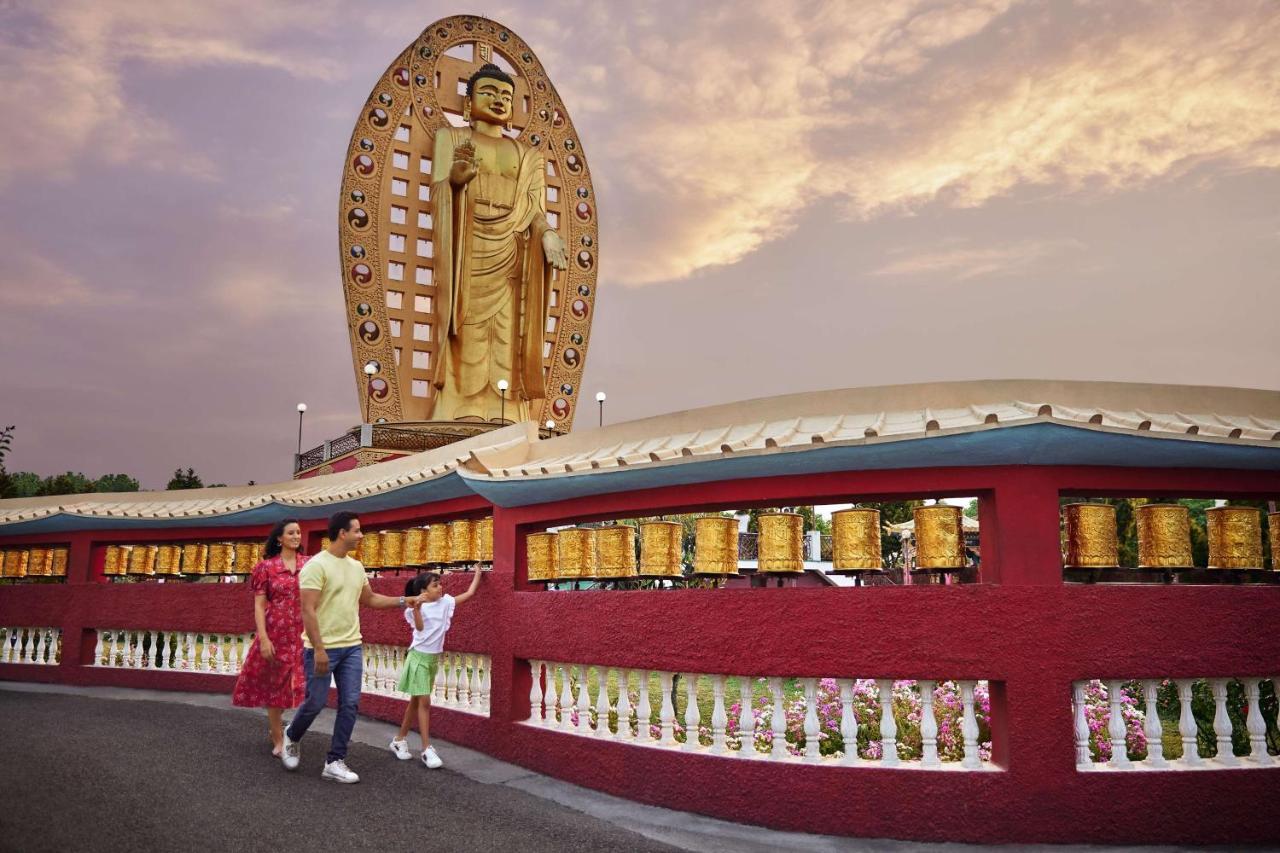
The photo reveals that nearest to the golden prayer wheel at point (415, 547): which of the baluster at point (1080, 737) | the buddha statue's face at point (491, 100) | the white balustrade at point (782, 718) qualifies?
the white balustrade at point (782, 718)

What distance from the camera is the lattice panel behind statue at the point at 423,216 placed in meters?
17.3

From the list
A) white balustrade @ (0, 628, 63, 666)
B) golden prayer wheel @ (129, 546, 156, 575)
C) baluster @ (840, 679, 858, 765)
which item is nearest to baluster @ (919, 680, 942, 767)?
baluster @ (840, 679, 858, 765)

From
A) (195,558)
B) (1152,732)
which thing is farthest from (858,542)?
(195,558)

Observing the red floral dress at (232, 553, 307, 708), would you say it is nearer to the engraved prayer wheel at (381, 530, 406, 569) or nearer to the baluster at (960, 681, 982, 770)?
the engraved prayer wheel at (381, 530, 406, 569)

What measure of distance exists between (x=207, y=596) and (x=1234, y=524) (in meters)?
9.83

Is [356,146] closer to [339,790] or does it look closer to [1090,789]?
[339,790]

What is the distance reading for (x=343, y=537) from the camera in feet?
20.3

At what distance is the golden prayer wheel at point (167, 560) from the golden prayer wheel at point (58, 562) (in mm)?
1485

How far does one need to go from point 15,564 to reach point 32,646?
1.26 meters

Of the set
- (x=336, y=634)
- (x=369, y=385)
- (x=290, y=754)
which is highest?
(x=369, y=385)

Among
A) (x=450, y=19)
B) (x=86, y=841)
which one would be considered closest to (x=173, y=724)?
(x=86, y=841)

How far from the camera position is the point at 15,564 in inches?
507

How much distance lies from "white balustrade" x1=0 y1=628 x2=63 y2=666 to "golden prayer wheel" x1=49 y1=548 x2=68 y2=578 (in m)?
0.76

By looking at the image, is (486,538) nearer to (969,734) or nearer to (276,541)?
(276,541)
